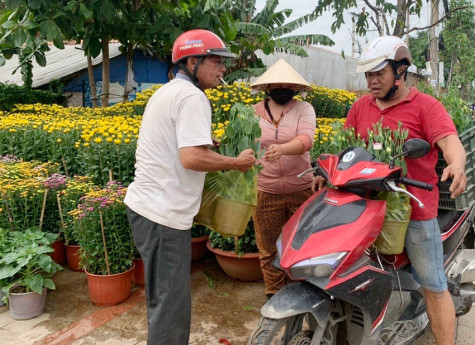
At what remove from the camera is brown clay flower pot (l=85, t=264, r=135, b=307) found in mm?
3684

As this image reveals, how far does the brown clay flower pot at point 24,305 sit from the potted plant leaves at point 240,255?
154 centimetres

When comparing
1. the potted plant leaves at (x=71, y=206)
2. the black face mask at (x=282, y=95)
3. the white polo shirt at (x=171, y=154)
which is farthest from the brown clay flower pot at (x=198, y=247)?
the white polo shirt at (x=171, y=154)

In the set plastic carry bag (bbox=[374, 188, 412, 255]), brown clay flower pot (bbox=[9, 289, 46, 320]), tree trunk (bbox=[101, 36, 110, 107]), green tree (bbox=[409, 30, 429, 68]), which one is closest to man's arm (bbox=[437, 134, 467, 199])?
plastic carry bag (bbox=[374, 188, 412, 255])

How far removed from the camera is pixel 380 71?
2535mm

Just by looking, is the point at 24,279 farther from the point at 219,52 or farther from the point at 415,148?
the point at 415,148

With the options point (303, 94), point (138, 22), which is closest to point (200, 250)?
point (303, 94)

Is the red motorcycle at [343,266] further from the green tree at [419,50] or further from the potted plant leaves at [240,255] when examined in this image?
the green tree at [419,50]

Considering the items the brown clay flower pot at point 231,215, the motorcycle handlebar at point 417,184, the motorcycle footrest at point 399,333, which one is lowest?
the motorcycle footrest at point 399,333

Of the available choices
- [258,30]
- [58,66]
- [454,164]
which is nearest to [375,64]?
[454,164]

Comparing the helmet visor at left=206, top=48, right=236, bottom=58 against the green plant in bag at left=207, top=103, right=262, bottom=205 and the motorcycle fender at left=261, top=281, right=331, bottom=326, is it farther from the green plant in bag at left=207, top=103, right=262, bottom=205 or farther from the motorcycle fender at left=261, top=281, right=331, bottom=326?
Answer: the motorcycle fender at left=261, top=281, right=331, bottom=326

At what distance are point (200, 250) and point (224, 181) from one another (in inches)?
83.5

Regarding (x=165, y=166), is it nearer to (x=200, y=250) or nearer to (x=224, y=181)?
(x=224, y=181)

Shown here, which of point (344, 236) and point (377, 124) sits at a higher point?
point (377, 124)

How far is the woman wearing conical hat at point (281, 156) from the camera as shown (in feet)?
10.5
